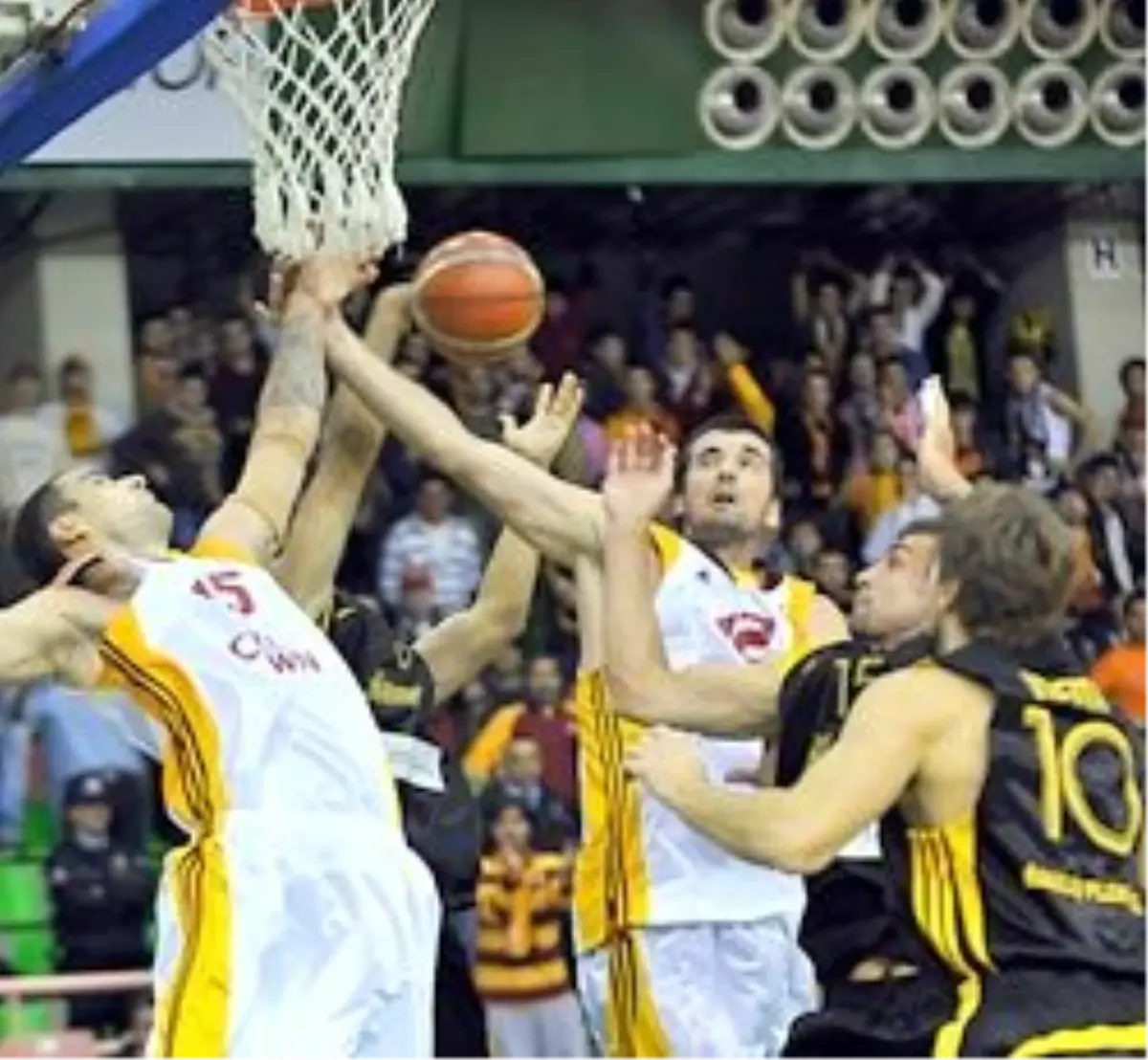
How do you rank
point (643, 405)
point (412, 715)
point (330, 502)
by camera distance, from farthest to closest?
point (643, 405)
point (412, 715)
point (330, 502)

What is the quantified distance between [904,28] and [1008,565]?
1079 cm

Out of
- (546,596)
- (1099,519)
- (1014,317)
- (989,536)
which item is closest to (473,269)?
(989,536)

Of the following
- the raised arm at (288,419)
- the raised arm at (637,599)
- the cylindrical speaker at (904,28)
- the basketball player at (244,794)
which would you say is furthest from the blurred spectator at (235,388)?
the raised arm at (637,599)

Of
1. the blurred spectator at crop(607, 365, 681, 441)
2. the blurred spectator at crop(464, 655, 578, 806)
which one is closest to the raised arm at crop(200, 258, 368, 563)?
the blurred spectator at crop(464, 655, 578, 806)

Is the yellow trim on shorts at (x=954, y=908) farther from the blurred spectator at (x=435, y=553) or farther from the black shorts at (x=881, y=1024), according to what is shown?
the blurred spectator at (x=435, y=553)

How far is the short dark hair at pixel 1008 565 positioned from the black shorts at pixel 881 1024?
0.63 m

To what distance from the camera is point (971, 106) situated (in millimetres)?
17250

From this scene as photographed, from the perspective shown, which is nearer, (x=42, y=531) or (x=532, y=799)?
(x=42, y=531)

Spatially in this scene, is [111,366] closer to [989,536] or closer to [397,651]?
[397,651]

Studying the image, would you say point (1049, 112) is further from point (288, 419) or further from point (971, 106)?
point (288, 419)

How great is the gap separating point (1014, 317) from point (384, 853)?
11.5 m

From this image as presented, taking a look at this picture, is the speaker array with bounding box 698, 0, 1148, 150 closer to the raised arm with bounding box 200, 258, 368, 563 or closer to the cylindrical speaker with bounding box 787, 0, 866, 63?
the cylindrical speaker with bounding box 787, 0, 866, 63

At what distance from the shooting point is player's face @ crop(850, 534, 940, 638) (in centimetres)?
746

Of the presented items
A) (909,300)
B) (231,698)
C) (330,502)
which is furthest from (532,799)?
(231,698)
